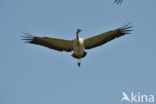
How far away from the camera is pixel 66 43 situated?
22438 millimetres

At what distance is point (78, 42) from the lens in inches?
856

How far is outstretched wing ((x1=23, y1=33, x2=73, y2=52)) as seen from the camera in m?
22.4

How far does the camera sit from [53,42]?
22703mm

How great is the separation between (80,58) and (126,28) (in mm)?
2627

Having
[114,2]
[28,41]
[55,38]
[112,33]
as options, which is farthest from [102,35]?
[114,2]

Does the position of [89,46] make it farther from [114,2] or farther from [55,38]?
[114,2]

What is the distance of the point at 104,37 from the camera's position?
22.1 m

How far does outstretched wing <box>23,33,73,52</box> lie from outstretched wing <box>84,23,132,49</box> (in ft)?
2.81

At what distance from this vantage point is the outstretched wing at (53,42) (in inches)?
883

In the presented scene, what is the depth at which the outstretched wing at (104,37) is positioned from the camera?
22.0m

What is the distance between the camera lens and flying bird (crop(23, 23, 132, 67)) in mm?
21625

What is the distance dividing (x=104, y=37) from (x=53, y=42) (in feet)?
8.22

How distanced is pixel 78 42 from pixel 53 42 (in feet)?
5.08

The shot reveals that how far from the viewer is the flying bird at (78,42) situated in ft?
70.9
